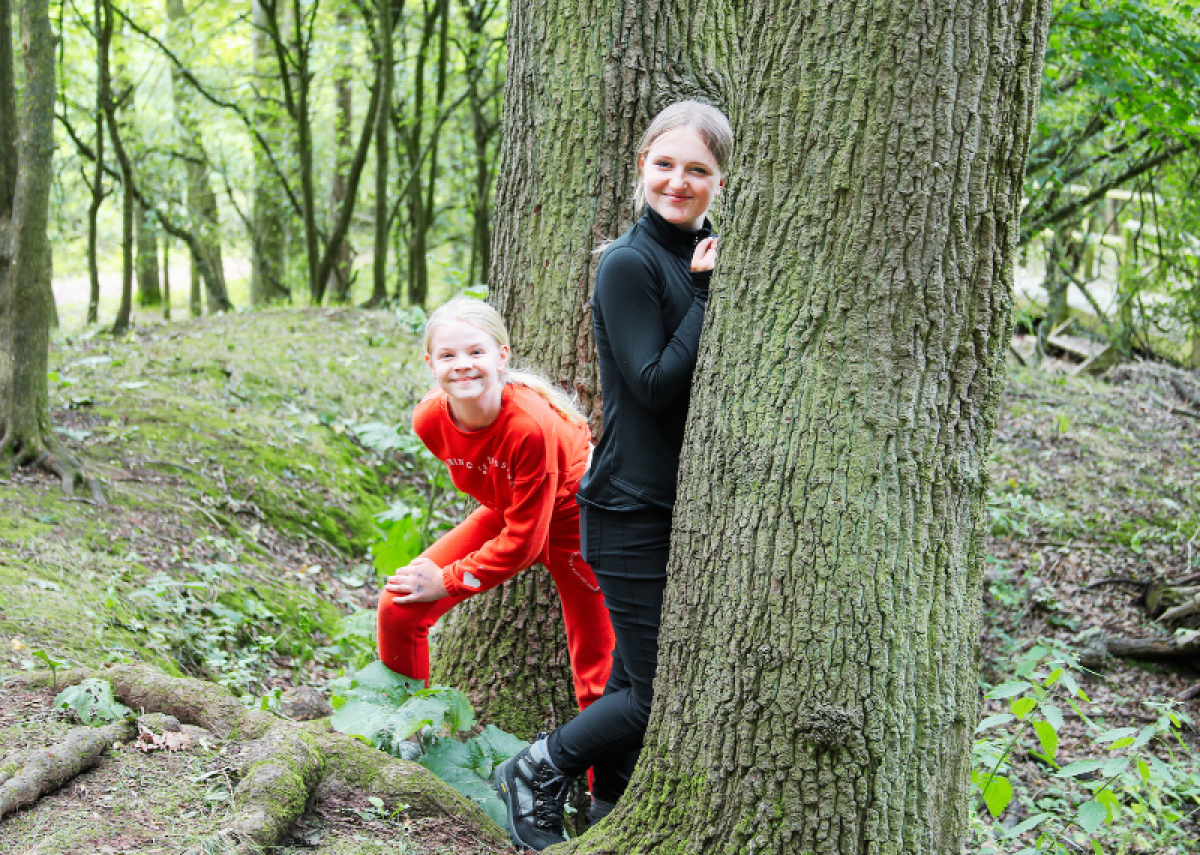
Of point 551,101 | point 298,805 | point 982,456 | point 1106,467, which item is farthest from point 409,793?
point 1106,467

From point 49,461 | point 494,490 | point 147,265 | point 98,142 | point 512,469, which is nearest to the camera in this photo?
point 512,469

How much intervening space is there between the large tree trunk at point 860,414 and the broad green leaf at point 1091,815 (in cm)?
100

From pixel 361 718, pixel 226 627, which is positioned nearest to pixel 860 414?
pixel 361 718

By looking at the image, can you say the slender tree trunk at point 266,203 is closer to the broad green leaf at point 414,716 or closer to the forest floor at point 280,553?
the forest floor at point 280,553

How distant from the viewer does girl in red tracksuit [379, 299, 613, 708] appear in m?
2.76

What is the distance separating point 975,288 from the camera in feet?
6.44

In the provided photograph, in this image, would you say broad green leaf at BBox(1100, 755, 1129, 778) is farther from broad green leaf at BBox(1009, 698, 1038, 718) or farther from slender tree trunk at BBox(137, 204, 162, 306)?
slender tree trunk at BBox(137, 204, 162, 306)

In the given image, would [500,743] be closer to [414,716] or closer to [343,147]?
[414,716]

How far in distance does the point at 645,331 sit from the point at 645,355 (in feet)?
0.25

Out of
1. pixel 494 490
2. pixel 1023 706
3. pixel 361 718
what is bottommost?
pixel 361 718

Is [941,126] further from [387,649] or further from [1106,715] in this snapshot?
[1106,715]

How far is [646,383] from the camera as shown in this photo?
7.65 ft

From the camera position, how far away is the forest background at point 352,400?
162 inches

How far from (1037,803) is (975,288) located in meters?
3.01
